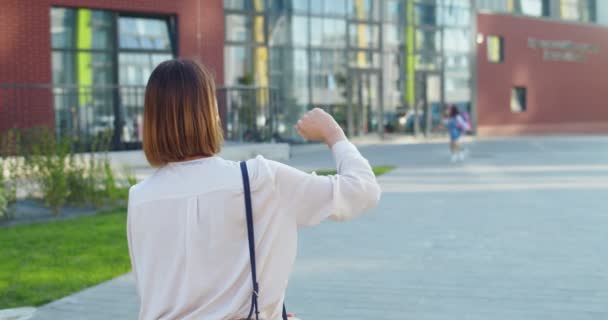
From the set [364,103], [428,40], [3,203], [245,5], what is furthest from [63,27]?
[428,40]

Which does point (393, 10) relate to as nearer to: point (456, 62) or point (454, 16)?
point (454, 16)

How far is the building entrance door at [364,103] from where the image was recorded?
31.7 metres

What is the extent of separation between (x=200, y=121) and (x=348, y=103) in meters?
29.2

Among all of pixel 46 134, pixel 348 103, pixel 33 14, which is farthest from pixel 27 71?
pixel 348 103

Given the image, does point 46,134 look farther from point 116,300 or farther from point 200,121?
point 200,121

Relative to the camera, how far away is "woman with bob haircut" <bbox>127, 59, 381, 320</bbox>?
252 cm

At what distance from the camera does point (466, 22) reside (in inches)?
1516

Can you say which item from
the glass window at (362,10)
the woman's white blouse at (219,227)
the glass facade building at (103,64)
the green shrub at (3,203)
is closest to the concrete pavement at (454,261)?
the green shrub at (3,203)

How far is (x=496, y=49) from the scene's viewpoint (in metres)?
41.4

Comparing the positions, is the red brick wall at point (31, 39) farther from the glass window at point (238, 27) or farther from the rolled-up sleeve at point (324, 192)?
the rolled-up sleeve at point (324, 192)

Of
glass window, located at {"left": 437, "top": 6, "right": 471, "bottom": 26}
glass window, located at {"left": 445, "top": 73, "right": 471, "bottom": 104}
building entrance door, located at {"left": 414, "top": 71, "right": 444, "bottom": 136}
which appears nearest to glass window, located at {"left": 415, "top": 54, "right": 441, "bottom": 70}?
building entrance door, located at {"left": 414, "top": 71, "right": 444, "bottom": 136}

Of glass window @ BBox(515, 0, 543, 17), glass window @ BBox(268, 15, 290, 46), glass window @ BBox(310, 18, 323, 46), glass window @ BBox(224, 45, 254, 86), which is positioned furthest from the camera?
glass window @ BBox(515, 0, 543, 17)

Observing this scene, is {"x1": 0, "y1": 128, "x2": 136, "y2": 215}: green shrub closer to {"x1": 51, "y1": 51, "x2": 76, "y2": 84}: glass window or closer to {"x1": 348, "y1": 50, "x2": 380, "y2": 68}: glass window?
{"x1": 51, "y1": 51, "x2": 76, "y2": 84}: glass window

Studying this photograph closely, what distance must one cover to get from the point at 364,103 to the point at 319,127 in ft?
97.8
